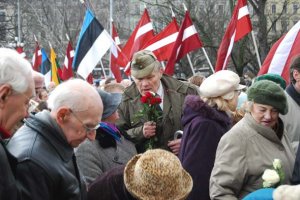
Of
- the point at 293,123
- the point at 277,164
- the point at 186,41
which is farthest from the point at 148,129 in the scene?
the point at 186,41

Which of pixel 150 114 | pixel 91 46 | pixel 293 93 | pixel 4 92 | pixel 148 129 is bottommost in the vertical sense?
pixel 91 46

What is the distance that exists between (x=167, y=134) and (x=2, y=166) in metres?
3.01

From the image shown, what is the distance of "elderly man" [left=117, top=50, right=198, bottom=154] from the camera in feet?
17.2

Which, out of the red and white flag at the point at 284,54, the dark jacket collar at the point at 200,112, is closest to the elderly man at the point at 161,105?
the dark jacket collar at the point at 200,112

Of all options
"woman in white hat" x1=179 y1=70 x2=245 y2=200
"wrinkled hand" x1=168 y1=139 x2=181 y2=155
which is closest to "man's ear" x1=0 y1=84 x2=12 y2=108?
"woman in white hat" x1=179 y1=70 x2=245 y2=200

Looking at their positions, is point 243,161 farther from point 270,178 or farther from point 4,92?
point 4,92

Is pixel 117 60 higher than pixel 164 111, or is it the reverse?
pixel 164 111

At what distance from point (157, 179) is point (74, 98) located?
0.67 metres

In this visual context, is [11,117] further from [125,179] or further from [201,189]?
[201,189]

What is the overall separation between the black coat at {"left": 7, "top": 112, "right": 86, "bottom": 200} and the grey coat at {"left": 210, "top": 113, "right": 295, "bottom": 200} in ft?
3.81

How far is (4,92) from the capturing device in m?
2.64

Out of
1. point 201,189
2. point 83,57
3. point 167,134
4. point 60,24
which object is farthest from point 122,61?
point 60,24

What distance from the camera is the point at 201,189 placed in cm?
443

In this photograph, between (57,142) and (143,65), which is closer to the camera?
(57,142)
